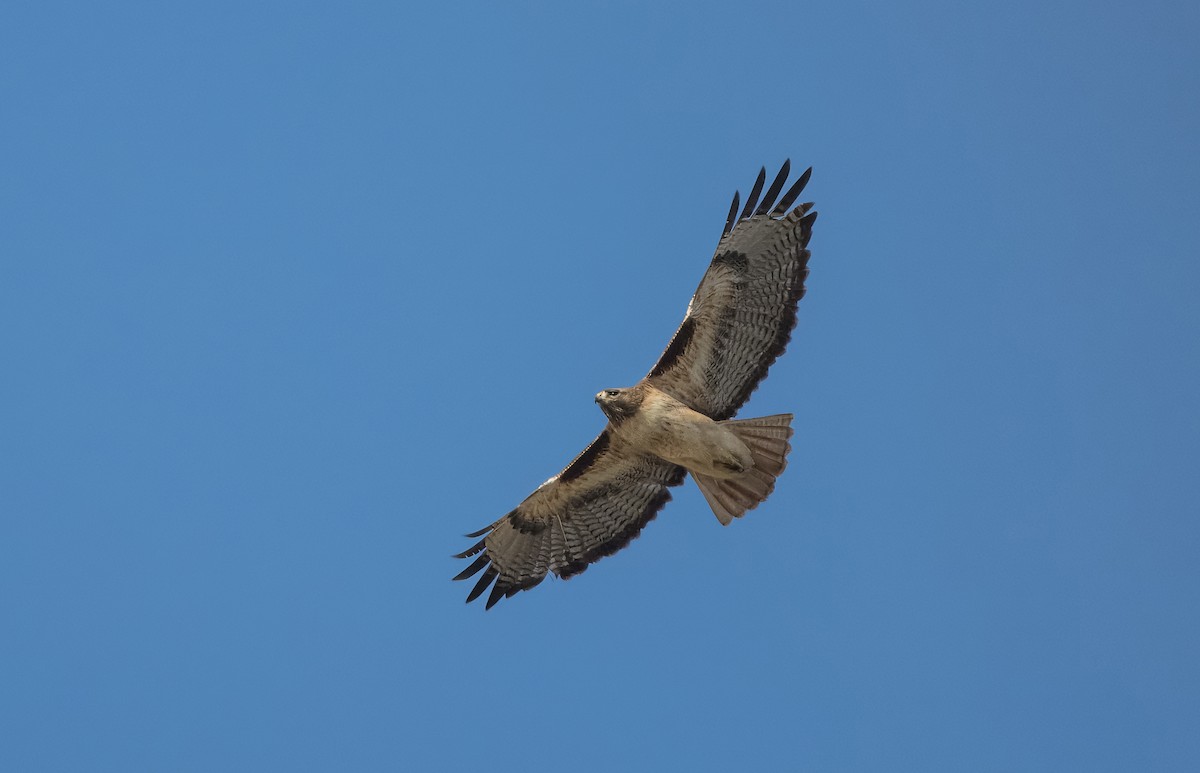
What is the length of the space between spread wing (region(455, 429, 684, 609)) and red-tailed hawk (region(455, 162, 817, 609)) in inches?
1.0

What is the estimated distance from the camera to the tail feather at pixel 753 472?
485 inches

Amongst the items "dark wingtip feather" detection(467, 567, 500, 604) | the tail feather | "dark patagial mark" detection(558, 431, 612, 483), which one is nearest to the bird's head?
"dark patagial mark" detection(558, 431, 612, 483)

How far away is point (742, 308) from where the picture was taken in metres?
12.6

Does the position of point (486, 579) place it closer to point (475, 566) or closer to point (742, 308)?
point (475, 566)

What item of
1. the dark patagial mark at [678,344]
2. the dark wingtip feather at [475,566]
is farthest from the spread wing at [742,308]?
the dark wingtip feather at [475,566]

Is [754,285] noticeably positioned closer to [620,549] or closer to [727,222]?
[727,222]

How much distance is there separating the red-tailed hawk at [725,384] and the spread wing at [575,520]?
3 cm

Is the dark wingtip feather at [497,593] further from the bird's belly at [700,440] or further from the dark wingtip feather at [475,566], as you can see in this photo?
the bird's belly at [700,440]

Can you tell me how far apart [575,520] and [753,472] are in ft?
5.65

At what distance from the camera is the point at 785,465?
12.4 meters

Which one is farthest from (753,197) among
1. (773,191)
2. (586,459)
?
(586,459)

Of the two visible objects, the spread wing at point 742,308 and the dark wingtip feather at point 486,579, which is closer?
the spread wing at point 742,308

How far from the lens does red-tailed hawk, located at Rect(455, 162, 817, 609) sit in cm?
1235

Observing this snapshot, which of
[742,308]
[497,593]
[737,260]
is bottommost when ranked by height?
[497,593]
